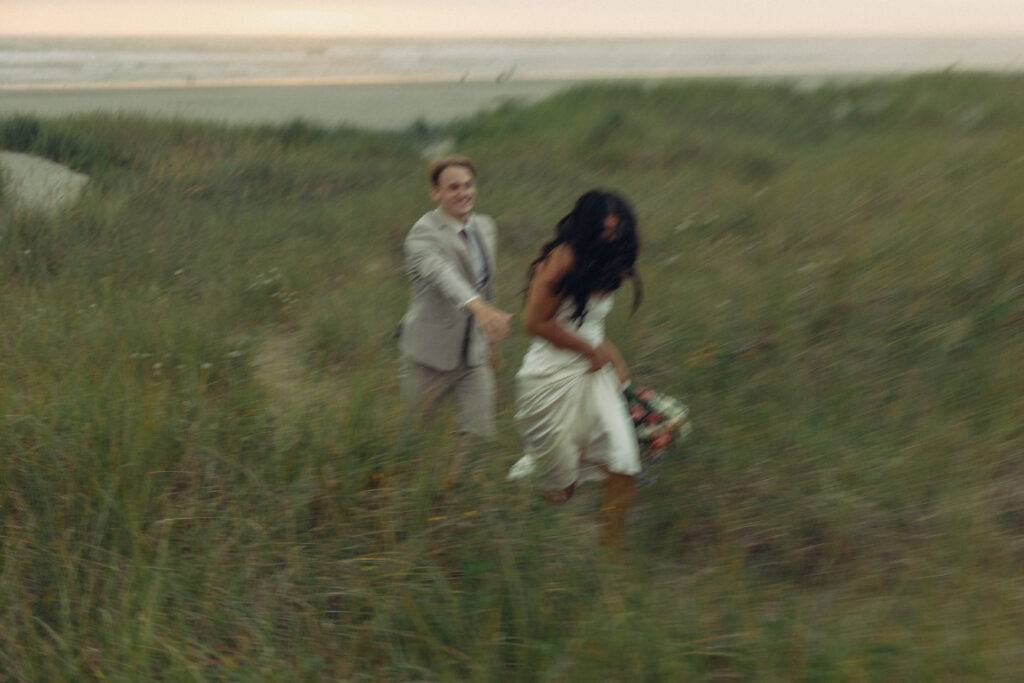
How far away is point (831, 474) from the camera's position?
4.67 metres

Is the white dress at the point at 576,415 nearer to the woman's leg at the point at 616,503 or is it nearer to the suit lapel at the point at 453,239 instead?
the woman's leg at the point at 616,503

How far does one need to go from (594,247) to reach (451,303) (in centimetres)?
97

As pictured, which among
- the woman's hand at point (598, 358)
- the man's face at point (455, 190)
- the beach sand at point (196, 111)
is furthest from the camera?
the beach sand at point (196, 111)

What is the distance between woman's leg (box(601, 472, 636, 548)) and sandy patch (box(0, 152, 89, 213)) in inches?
314

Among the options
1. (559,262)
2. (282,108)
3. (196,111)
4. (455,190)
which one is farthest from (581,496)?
(282,108)

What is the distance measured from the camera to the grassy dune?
3.24 metres

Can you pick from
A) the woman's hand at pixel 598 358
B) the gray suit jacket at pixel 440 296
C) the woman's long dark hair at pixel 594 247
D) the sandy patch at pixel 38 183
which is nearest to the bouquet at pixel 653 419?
the woman's hand at pixel 598 358

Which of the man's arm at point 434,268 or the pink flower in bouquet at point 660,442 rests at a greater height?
the man's arm at point 434,268

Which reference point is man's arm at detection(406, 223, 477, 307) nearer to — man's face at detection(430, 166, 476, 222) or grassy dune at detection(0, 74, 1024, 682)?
man's face at detection(430, 166, 476, 222)

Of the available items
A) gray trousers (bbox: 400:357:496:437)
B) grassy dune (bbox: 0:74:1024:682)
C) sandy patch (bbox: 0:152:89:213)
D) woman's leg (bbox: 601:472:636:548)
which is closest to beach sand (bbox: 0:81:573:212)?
sandy patch (bbox: 0:152:89:213)

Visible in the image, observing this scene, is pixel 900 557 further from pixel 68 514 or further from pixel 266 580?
pixel 68 514

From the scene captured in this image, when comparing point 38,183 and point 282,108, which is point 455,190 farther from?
point 282,108

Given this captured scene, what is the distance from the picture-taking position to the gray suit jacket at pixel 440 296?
4.67 meters

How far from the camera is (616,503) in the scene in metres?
4.38
